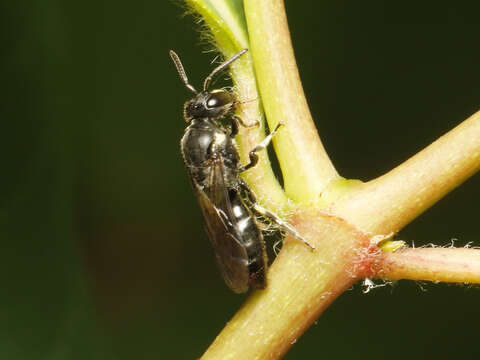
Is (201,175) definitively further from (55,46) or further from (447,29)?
(447,29)

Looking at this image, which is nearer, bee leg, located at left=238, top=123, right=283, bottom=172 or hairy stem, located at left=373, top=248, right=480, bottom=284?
hairy stem, located at left=373, top=248, right=480, bottom=284

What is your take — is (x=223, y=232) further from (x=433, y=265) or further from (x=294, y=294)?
(x=433, y=265)

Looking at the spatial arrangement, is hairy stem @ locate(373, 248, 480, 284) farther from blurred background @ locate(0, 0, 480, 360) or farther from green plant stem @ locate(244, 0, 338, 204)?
blurred background @ locate(0, 0, 480, 360)

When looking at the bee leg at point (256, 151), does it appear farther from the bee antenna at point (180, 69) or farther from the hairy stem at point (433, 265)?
the bee antenna at point (180, 69)

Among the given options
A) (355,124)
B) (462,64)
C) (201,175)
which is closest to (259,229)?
(201,175)

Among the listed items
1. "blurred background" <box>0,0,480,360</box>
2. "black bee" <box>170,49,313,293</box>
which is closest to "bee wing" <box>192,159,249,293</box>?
"black bee" <box>170,49,313,293</box>

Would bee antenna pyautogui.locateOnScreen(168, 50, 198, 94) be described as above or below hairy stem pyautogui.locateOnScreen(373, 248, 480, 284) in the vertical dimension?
above

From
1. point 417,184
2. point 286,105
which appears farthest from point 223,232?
point 417,184
